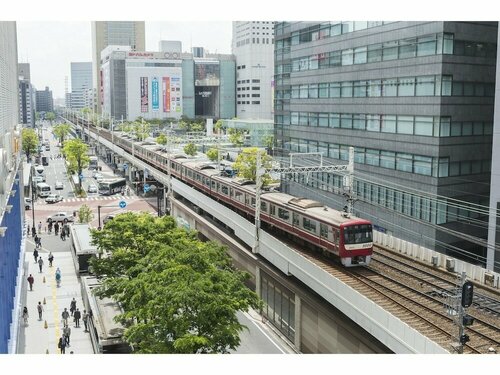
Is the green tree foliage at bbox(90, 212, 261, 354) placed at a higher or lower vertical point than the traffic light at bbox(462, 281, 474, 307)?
lower

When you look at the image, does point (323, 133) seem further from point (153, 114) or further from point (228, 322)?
point (153, 114)

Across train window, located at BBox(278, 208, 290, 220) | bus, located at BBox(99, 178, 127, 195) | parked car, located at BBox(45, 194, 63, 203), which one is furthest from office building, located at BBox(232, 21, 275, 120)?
train window, located at BBox(278, 208, 290, 220)

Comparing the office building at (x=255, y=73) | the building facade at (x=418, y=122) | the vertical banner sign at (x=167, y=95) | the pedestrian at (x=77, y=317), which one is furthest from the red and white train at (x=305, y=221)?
the vertical banner sign at (x=167, y=95)

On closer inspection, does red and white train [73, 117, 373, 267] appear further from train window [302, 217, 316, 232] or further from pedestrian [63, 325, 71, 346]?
pedestrian [63, 325, 71, 346]

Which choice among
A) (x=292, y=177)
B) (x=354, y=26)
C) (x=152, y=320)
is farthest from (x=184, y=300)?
(x=292, y=177)

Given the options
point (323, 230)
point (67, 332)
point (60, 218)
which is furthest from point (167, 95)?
point (323, 230)

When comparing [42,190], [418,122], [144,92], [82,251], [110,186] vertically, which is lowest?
[42,190]

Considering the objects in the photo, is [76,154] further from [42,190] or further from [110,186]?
[110,186]
